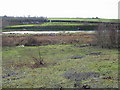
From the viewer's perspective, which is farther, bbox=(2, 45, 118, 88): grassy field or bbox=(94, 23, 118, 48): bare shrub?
bbox=(94, 23, 118, 48): bare shrub

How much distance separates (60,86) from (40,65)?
5.90m

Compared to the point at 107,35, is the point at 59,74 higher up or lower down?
lower down

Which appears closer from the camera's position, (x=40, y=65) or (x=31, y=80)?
(x=31, y=80)

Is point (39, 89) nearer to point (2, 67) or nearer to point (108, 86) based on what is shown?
point (108, 86)

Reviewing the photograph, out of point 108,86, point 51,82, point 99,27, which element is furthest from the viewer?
point 99,27

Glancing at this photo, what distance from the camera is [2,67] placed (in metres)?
17.0

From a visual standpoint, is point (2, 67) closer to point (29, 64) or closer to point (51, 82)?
point (29, 64)

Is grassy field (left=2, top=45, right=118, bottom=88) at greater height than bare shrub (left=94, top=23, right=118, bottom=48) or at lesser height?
lesser

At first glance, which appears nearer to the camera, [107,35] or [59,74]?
[59,74]

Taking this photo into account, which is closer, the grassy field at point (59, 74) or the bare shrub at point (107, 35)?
the grassy field at point (59, 74)

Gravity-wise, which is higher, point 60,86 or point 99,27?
point 99,27

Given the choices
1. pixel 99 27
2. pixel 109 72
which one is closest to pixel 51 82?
pixel 109 72

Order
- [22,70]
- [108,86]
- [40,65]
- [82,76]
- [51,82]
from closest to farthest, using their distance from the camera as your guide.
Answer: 1. [108,86]
2. [51,82]
3. [82,76]
4. [22,70]
5. [40,65]

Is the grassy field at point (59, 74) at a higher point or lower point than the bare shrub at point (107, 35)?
lower
